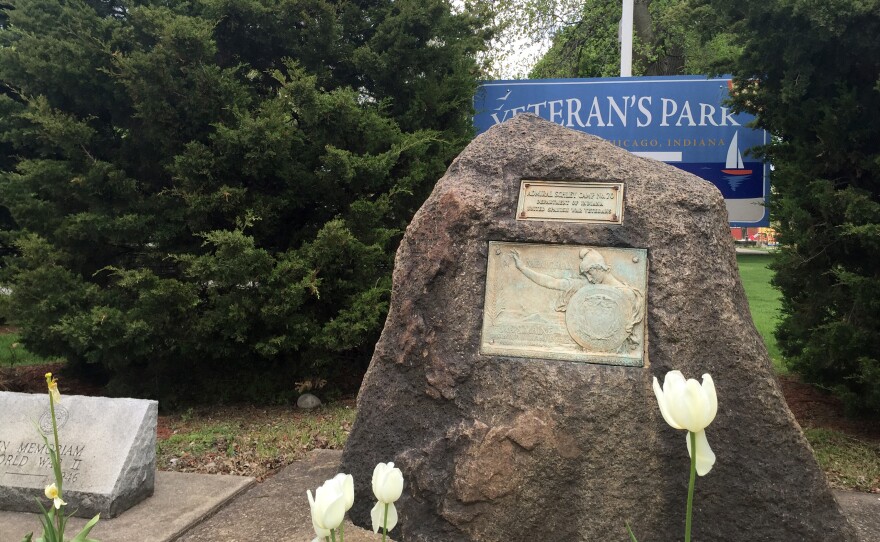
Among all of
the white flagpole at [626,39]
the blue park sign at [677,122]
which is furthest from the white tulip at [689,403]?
the white flagpole at [626,39]

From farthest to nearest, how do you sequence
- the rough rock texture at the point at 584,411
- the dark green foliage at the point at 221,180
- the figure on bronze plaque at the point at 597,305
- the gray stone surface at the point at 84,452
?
the dark green foliage at the point at 221,180 < the gray stone surface at the point at 84,452 < the figure on bronze plaque at the point at 597,305 < the rough rock texture at the point at 584,411

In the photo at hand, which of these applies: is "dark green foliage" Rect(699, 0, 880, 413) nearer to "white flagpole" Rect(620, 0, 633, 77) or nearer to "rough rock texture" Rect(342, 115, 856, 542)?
"white flagpole" Rect(620, 0, 633, 77)

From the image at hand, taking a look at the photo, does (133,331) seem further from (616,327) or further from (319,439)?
(616,327)

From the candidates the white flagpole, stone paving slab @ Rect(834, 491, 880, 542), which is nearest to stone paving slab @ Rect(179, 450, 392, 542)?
stone paving slab @ Rect(834, 491, 880, 542)

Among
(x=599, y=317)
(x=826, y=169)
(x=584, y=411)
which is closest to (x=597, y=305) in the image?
(x=599, y=317)

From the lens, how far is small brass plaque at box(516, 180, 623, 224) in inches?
129

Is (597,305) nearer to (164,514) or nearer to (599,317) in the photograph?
(599,317)

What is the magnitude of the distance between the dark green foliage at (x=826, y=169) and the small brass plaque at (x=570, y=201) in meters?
2.17

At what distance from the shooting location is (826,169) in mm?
5070

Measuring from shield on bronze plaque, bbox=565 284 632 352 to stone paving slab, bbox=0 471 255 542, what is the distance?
81.4 inches

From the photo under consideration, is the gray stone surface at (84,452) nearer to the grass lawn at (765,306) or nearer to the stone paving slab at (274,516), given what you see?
the stone paving slab at (274,516)

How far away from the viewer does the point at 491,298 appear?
3.27 m

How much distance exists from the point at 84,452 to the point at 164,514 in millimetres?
542

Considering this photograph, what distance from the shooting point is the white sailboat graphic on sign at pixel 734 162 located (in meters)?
6.63
